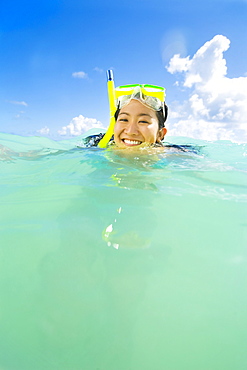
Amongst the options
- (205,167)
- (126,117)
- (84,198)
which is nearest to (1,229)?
(84,198)

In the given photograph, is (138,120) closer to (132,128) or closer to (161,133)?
(132,128)

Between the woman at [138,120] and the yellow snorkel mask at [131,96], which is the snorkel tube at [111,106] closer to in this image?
the yellow snorkel mask at [131,96]

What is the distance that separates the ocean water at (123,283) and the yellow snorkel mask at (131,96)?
3.30 m

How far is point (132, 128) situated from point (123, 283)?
381 cm

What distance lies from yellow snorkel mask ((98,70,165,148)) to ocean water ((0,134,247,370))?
130 inches

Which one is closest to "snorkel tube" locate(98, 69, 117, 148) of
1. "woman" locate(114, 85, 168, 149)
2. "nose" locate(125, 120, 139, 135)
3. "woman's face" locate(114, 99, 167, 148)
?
"woman" locate(114, 85, 168, 149)

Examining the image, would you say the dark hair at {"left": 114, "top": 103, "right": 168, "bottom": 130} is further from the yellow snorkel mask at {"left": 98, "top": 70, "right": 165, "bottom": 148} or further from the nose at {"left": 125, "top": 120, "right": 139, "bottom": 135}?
the nose at {"left": 125, "top": 120, "right": 139, "bottom": 135}

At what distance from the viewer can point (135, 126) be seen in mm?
4609

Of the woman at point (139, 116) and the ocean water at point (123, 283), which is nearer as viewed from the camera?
the ocean water at point (123, 283)

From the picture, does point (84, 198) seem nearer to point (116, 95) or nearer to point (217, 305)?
point (217, 305)

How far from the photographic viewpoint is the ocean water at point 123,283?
2.82 ft

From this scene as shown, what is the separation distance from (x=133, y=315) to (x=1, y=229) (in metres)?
1.15

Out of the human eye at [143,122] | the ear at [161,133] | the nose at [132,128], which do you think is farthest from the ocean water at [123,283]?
the ear at [161,133]

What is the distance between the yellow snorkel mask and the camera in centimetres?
492
